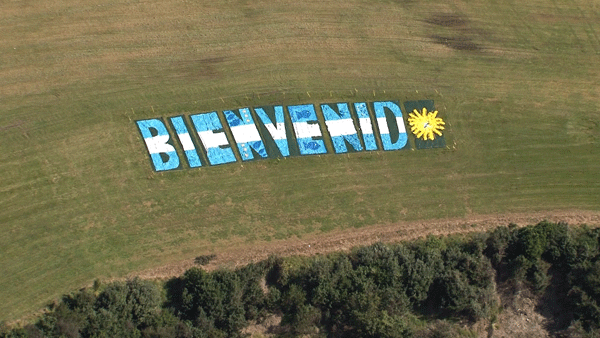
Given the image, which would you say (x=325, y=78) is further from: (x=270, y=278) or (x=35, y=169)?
(x=35, y=169)

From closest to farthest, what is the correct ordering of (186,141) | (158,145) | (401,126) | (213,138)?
(158,145) → (186,141) → (213,138) → (401,126)

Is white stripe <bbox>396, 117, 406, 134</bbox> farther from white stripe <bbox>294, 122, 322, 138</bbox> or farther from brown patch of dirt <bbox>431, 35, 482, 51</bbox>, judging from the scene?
brown patch of dirt <bbox>431, 35, 482, 51</bbox>

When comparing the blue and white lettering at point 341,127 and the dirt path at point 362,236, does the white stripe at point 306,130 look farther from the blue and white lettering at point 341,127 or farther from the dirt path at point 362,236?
the dirt path at point 362,236

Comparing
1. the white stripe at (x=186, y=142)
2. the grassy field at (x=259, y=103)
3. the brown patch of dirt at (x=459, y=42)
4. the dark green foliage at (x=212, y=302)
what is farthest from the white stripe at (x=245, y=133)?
the brown patch of dirt at (x=459, y=42)

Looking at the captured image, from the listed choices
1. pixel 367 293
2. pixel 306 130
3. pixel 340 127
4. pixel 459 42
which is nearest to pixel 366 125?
pixel 340 127

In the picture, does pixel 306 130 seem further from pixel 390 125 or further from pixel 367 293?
pixel 367 293

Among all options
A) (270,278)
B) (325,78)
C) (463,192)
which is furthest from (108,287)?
(463,192)

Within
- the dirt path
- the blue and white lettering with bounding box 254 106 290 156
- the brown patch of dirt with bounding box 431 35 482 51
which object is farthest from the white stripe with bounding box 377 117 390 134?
the brown patch of dirt with bounding box 431 35 482 51
